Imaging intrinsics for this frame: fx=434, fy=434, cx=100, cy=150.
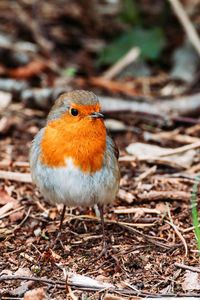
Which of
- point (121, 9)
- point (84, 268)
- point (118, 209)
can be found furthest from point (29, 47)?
point (84, 268)

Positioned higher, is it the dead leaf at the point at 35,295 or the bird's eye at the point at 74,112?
the bird's eye at the point at 74,112

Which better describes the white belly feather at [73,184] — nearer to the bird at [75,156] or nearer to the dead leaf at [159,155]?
the bird at [75,156]

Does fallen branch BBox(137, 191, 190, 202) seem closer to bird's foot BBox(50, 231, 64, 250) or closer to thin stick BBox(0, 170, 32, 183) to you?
bird's foot BBox(50, 231, 64, 250)

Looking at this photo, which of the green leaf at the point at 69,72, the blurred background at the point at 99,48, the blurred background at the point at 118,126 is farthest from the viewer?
the blurred background at the point at 99,48

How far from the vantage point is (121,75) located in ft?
23.3

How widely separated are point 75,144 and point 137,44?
13.7 ft

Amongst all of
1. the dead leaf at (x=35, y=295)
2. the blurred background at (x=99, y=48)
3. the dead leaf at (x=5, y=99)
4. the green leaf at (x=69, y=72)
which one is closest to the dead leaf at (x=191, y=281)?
the dead leaf at (x=35, y=295)

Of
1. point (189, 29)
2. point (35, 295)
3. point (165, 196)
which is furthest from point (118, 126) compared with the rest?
point (35, 295)

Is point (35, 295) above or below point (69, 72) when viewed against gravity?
below

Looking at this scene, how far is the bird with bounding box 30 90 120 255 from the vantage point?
10.2 feet

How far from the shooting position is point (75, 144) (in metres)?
3.10

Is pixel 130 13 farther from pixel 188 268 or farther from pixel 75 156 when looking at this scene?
pixel 188 268

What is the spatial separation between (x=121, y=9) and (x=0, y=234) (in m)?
5.41

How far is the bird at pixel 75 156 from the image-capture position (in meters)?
3.11
